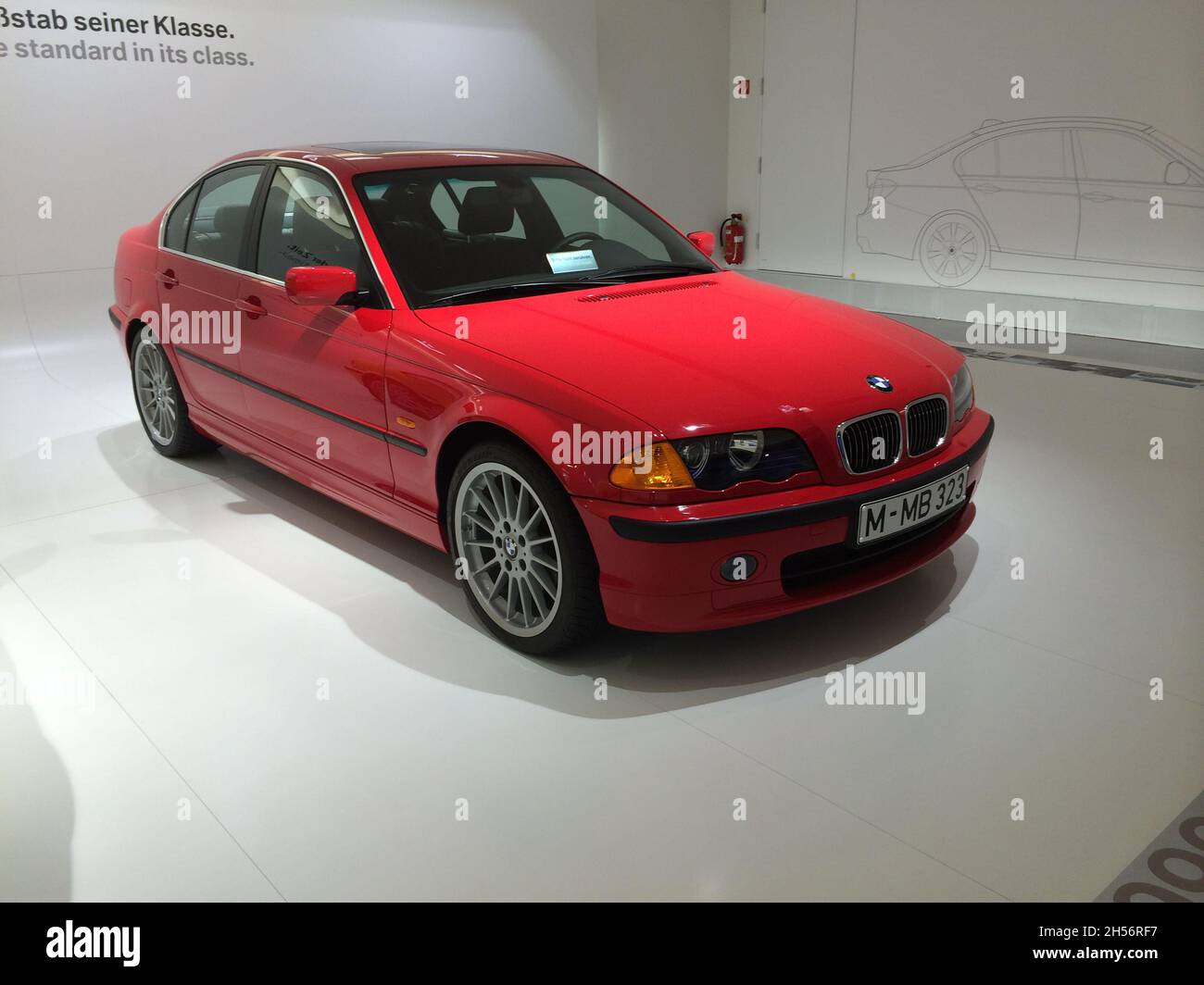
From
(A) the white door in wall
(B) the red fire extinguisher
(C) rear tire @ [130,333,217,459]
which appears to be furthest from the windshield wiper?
(B) the red fire extinguisher

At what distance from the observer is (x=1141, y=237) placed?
6.52m

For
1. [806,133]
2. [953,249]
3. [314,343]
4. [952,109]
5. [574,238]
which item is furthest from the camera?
[806,133]

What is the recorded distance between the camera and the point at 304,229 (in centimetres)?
341

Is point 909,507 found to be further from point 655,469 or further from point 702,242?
point 702,242

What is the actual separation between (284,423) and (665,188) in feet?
20.9

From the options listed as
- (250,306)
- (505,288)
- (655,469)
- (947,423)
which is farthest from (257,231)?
(947,423)

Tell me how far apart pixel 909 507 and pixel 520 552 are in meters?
Result: 1.01

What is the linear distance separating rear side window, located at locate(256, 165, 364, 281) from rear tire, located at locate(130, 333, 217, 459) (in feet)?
3.27

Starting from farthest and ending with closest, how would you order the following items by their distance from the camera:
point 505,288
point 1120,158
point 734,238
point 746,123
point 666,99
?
point 734,238 < point 746,123 < point 666,99 < point 1120,158 < point 505,288

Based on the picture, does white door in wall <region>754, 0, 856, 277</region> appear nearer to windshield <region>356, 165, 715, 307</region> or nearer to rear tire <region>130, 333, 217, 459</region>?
windshield <region>356, 165, 715, 307</region>

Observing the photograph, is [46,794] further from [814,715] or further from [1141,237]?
[1141,237]

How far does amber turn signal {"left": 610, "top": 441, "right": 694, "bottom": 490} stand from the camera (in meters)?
2.41
